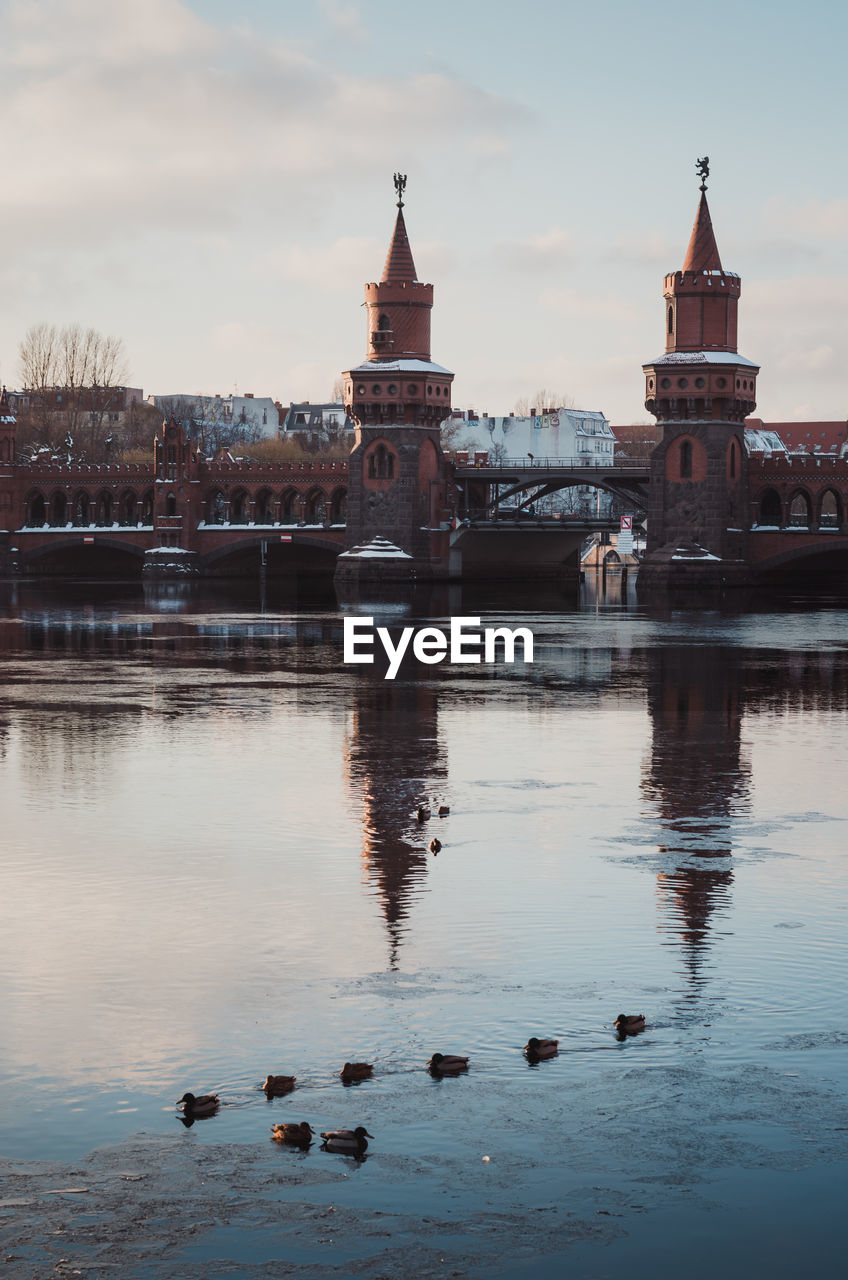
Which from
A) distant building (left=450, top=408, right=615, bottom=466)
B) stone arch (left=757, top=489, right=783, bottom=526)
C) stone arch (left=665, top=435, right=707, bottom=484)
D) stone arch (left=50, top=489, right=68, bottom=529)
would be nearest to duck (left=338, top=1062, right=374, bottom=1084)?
stone arch (left=665, top=435, right=707, bottom=484)

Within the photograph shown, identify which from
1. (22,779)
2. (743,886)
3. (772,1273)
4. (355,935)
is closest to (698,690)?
(22,779)

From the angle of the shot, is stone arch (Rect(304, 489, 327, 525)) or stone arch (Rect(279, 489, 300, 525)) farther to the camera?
stone arch (Rect(279, 489, 300, 525))

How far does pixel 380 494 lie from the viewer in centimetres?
9575

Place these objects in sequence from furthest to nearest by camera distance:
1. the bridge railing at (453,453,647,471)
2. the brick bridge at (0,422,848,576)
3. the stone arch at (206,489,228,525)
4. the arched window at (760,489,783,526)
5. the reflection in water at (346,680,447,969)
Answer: the stone arch at (206,489,228,525) < the bridge railing at (453,453,647,471) < the arched window at (760,489,783,526) < the brick bridge at (0,422,848,576) < the reflection in water at (346,680,447,969)

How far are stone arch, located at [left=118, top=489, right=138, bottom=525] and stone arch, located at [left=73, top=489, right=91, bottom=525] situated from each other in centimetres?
211

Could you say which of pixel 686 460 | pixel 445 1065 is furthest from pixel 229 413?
pixel 445 1065

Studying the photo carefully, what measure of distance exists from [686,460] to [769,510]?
927 cm

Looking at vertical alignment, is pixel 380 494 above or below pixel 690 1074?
above

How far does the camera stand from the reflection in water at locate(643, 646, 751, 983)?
47.9ft

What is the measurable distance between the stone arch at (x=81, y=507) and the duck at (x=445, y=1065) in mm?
106774

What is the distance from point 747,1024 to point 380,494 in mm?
85315

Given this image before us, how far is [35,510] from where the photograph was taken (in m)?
117

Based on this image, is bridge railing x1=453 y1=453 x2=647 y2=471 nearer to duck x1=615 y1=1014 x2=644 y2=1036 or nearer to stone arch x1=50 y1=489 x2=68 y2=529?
stone arch x1=50 y1=489 x2=68 y2=529

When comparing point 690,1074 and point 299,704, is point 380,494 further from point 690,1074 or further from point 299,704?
point 690,1074
